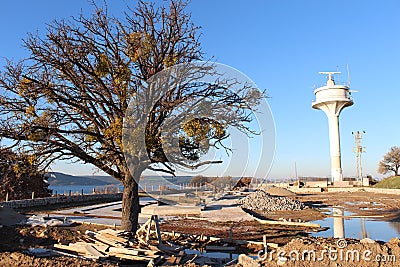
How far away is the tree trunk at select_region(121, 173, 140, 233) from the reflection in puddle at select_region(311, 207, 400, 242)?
8964 mm

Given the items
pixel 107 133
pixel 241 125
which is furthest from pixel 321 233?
pixel 107 133

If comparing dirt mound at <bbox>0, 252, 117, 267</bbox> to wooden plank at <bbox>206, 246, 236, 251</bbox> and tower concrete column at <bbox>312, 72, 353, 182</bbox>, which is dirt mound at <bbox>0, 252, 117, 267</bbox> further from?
tower concrete column at <bbox>312, 72, 353, 182</bbox>

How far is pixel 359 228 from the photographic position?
18578 mm

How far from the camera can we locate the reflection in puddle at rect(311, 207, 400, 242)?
16.4 metres

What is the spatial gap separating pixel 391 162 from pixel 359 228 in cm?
7378

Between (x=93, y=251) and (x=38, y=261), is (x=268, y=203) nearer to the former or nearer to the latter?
(x=93, y=251)

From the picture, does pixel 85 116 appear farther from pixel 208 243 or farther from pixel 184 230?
pixel 184 230

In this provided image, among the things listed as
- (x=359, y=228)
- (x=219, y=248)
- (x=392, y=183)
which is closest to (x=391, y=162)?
(x=392, y=183)

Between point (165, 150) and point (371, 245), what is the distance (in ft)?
20.3

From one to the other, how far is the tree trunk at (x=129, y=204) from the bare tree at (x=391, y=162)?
83810 millimetres

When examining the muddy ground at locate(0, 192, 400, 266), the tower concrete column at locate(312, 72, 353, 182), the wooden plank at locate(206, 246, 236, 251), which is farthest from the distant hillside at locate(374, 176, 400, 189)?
the wooden plank at locate(206, 246, 236, 251)

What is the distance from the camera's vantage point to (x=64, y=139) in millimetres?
11773

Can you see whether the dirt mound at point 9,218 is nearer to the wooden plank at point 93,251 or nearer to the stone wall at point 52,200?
the stone wall at point 52,200

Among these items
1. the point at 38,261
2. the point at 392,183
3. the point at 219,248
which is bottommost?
the point at 219,248
